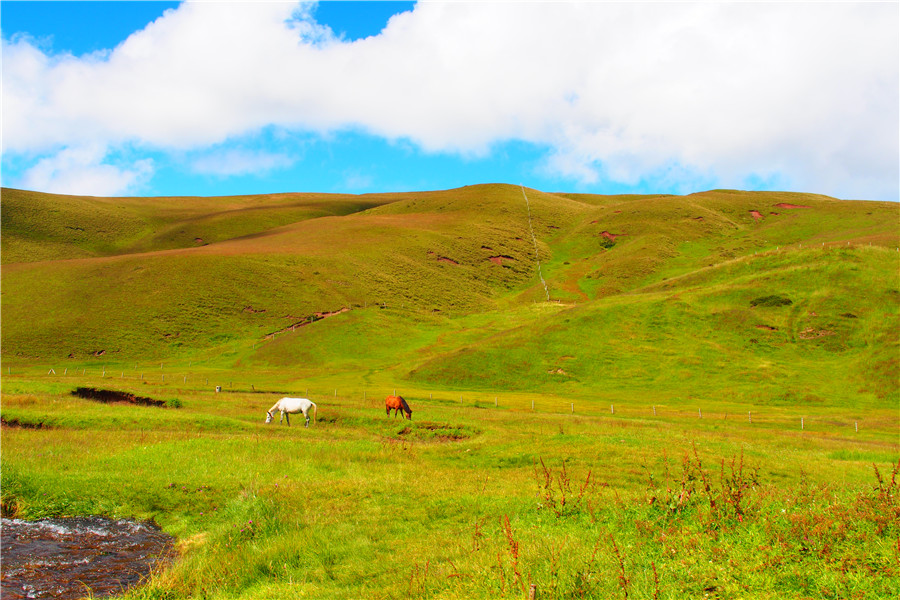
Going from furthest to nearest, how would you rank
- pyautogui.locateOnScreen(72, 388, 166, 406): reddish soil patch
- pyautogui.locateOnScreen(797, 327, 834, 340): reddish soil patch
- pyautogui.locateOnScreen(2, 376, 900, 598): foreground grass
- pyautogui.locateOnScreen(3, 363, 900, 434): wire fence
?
1. pyautogui.locateOnScreen(797, 327, 834, 340): reddish soil patch
2. pyautogui.locateOnScreen(3, 363, 900, 434): wire fence
3. pyautogui.locateOnScreen(72, 388, 166, 406): reddish soil patch
4. pyautogui.locateOnScreen(2, 376, 900, 598): foreground grass

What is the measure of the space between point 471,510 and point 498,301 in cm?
12248

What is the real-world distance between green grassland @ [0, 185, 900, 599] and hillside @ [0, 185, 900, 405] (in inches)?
23.1

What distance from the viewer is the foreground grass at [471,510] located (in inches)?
330

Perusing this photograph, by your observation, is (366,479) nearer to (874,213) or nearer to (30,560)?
(30,560)

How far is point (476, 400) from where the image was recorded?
53.7 m

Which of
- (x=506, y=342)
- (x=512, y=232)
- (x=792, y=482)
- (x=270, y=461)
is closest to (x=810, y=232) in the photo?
(x=512, y=232)

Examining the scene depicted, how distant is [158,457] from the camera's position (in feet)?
63.5

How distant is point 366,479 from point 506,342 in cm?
6257

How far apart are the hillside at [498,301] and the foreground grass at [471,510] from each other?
1702 inches

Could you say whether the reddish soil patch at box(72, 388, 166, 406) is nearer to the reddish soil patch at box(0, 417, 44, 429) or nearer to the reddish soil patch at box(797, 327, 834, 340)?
the reddish soil patch at box(0, 417, 44, 429)

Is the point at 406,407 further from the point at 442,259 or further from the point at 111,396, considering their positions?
the point at 442,259

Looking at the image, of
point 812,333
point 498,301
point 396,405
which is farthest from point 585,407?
point 498,301

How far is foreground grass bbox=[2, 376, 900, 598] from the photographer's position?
8.38 m

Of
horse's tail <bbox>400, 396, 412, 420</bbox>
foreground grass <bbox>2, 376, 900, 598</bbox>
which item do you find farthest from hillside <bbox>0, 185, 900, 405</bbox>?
foreground grass <bbox>2, 376, 900, 598</bbox>
